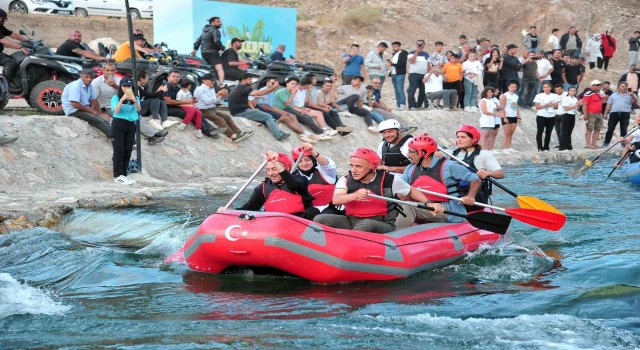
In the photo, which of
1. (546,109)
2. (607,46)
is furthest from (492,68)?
(607,46)

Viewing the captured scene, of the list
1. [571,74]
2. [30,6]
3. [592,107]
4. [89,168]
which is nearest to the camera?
[89,168]

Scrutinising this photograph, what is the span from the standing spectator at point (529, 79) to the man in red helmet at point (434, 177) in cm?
1378

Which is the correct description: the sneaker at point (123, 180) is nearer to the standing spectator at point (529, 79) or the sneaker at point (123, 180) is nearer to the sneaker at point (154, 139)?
the sneaker at point (154, 139)

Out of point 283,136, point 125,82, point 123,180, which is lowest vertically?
point 123,180

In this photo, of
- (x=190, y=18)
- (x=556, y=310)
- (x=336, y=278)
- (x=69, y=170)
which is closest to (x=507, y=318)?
(x=556, y=310)

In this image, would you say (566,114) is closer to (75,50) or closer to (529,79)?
(529,79)

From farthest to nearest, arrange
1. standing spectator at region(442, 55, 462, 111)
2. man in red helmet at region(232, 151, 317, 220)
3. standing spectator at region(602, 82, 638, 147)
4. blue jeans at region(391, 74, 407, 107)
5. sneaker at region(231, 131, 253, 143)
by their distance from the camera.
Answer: standing spectator at region(602, 82, 638, 147) < blue jeans at region(391, 74, 407, 107) < standing spectator at region(442, 55, 462, 111) < sneaker at region(231, 131, 253, 143) < man in red helmet at region(232, 151, 317, 220)

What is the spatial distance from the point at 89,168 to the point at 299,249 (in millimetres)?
7144

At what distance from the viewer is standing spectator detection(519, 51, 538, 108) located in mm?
24703

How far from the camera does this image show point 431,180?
11336 millimetres

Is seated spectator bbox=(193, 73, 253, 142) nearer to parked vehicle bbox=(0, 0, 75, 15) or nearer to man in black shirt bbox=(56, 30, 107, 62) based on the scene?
man in black shirt bbox=(56, 30, 107, 62)

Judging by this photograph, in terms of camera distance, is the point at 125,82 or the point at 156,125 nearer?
the point at 125,82

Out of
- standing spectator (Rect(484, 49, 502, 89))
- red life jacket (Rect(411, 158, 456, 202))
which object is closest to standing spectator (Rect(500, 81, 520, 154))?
standing spectator (Rect(484, 49, 502, 89))

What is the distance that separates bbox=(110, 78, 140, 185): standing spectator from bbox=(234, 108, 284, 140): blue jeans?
375 cm
